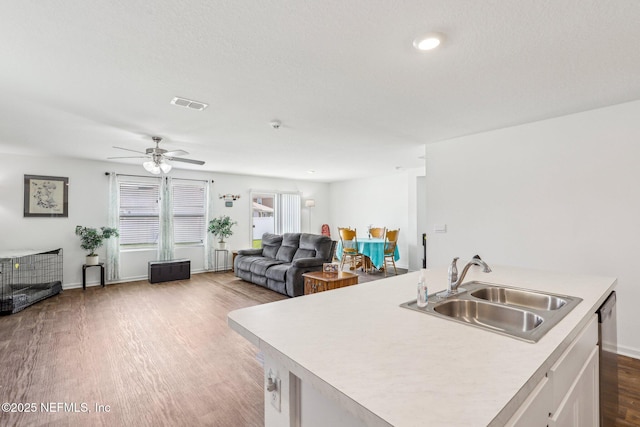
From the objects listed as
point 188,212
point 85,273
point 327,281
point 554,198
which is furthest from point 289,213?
point 554,198

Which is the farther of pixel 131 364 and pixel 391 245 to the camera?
pixel 391 245

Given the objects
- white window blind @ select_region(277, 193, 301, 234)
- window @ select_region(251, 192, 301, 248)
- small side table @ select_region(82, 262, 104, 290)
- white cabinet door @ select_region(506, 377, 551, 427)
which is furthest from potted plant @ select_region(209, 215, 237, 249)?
white cabinet door @ select_region(506, 377, 551, 427)

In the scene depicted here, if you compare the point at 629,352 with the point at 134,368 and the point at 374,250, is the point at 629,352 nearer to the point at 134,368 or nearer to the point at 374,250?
the point at 374,250

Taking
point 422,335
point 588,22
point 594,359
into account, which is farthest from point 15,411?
point 588,22

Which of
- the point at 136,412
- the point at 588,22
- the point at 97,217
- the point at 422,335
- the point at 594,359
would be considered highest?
the point at 588,22

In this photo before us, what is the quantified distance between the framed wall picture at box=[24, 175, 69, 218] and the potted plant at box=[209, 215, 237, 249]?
262 centimetres

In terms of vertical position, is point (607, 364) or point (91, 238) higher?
point (91, 238)

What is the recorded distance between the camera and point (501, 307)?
1.51 metres

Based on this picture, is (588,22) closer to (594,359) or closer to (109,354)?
(594,359)

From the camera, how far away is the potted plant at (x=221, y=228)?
695 centimetres

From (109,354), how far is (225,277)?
3.59m

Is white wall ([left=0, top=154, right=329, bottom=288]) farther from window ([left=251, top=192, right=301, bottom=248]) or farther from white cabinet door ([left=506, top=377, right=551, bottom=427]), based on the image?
white cabinet door ([left=506, top=377, right=551, bottom=427])

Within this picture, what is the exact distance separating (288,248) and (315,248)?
2.35 ft

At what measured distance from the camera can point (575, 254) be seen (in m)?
3.11
